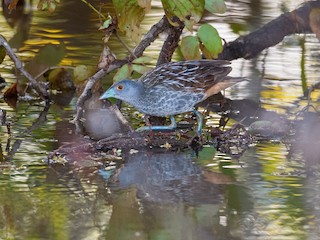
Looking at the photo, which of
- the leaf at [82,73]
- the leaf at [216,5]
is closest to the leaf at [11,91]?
the leaf at [82,73]

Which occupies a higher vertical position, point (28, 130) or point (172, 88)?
point (172, 88)

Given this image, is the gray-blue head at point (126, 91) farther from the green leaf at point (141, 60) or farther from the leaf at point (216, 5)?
the leaf at point (216, 5)

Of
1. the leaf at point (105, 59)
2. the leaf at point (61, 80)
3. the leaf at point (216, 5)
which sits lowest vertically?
the leaf at point (61, 80)

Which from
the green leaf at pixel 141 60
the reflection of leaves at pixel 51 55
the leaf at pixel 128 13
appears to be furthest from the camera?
the reflection of leaves at pixel 51 55

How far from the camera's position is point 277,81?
8.28 metres

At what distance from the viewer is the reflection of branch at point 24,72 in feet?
24.2

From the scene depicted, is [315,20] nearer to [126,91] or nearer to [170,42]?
[170,42]

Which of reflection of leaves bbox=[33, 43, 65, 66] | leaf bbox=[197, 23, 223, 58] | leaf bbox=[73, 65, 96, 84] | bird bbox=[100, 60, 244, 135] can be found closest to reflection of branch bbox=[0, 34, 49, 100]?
reflection of leaves bbox=[33, 43, 65, 66]

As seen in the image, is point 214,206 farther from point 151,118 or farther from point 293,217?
point 151,118

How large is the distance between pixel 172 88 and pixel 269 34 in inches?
84.4

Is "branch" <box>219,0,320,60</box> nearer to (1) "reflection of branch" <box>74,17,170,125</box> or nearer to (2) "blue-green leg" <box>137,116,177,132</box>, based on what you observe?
(1) "reflection of branch" <box>74,17,170,125</box>

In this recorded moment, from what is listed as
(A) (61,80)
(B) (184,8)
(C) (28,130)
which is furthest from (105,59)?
(A) (61,80)

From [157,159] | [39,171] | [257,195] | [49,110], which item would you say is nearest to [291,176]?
[257,195]

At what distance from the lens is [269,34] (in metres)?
8.59
